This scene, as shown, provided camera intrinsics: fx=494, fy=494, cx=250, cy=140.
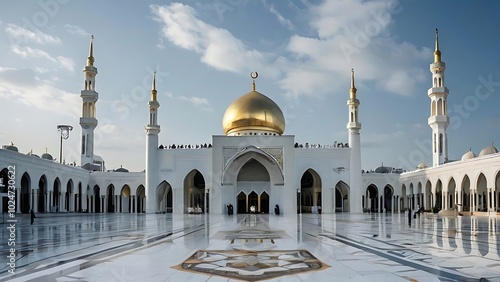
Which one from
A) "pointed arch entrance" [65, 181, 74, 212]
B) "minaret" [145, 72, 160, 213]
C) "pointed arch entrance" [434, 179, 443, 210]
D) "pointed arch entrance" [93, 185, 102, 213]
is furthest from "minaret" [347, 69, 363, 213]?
"pointed arch entrance" [93, 185, 102, 213]

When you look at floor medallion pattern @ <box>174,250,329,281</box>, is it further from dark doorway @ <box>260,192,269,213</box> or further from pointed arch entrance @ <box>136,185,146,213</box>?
pointed arch entrance @ <box>136,185,146,213</box>

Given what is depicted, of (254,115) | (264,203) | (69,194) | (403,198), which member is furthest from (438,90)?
(69,194)

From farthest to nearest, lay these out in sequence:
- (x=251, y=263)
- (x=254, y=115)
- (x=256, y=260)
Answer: (x=254, y=115) < (x=256, y=260) < (x=251, y=263)

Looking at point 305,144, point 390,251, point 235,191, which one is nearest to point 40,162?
point 235,191

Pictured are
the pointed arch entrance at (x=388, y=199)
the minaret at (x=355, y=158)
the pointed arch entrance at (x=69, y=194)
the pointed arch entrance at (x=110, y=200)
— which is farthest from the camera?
the pointed arch entrance at (x=388, y=199)

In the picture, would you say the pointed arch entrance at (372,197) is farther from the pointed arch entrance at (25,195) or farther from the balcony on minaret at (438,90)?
the pointed arch entrance at (25,195)

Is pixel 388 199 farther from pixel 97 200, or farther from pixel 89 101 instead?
pixel 89 101

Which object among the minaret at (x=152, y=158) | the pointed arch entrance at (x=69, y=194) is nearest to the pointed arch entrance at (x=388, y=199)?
the minaret at (x=152, y=158)

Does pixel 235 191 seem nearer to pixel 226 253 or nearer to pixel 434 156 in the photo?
pixel 434 156

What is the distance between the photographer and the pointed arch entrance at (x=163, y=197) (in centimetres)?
2899

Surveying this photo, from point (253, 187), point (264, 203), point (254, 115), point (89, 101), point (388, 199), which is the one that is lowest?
point (388, 199)

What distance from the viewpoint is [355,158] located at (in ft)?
91.9

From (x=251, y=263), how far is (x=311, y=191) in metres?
25.7

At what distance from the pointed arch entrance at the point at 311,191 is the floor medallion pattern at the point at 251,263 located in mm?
22242
